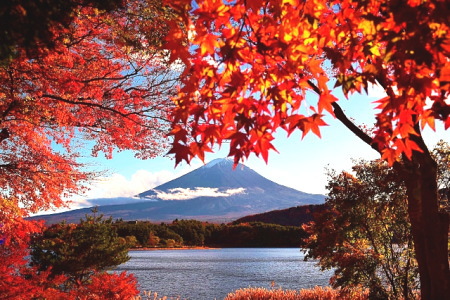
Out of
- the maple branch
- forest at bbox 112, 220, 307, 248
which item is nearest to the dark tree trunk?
the maple branch

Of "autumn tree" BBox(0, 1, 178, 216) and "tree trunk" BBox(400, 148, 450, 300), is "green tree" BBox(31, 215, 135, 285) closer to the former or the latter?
"autumn tree" BBox(0, 1, 178, 216)

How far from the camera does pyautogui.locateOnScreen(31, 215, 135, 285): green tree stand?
50.2 feet

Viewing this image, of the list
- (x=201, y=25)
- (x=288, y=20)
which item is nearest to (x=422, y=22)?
(x=288, y=20)

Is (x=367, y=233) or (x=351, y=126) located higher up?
(x=351, y=126)

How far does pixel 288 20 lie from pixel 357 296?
1248 centimetres

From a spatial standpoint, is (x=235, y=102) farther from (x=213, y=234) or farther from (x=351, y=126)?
(x=213, y=234)

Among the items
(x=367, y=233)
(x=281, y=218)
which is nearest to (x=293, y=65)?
(x=367, y=233)

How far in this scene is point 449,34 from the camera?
2.63 meters

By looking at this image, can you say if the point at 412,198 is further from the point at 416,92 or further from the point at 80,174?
the point at 80,174

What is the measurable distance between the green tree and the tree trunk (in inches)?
512

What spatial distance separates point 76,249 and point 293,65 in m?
15.0

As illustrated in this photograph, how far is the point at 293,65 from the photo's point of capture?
2.93 meters

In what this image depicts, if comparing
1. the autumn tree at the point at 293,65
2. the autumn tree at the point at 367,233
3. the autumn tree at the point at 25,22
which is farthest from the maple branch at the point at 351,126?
the autumn tree at the point at 367,233

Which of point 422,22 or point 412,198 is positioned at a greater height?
point 422,22
